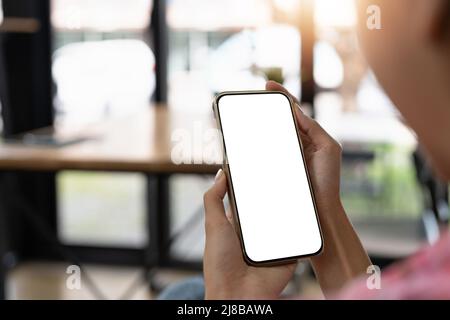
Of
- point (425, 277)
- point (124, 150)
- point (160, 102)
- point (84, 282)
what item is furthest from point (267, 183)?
point (160, 102)

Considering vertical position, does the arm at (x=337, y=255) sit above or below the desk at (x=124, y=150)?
above

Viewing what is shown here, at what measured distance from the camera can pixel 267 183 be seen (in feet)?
2.10

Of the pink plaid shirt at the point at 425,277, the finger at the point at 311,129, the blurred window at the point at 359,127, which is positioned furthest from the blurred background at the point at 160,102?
the pink plaid shirt at the point at 425,277

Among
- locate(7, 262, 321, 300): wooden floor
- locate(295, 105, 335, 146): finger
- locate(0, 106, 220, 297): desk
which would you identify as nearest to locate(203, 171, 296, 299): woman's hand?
locate(295, 105, 335, 146): finger

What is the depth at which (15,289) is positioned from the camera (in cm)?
283

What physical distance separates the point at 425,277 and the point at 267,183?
29cm

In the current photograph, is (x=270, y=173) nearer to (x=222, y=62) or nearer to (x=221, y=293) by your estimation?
(x=221, y=293)

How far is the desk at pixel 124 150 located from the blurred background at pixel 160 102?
21.2 inches

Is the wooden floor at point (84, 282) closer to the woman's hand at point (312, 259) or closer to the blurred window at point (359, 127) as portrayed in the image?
the blurred window at point (359, 127)

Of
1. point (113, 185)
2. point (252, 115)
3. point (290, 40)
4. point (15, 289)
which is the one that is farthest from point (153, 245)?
point (252, 115)

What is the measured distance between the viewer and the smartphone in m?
0.62

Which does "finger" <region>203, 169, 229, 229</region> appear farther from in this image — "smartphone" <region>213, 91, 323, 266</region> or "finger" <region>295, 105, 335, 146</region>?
"finger" <region>295, 105, 335, 146</region>

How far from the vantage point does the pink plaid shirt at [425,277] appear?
1.17 ft
